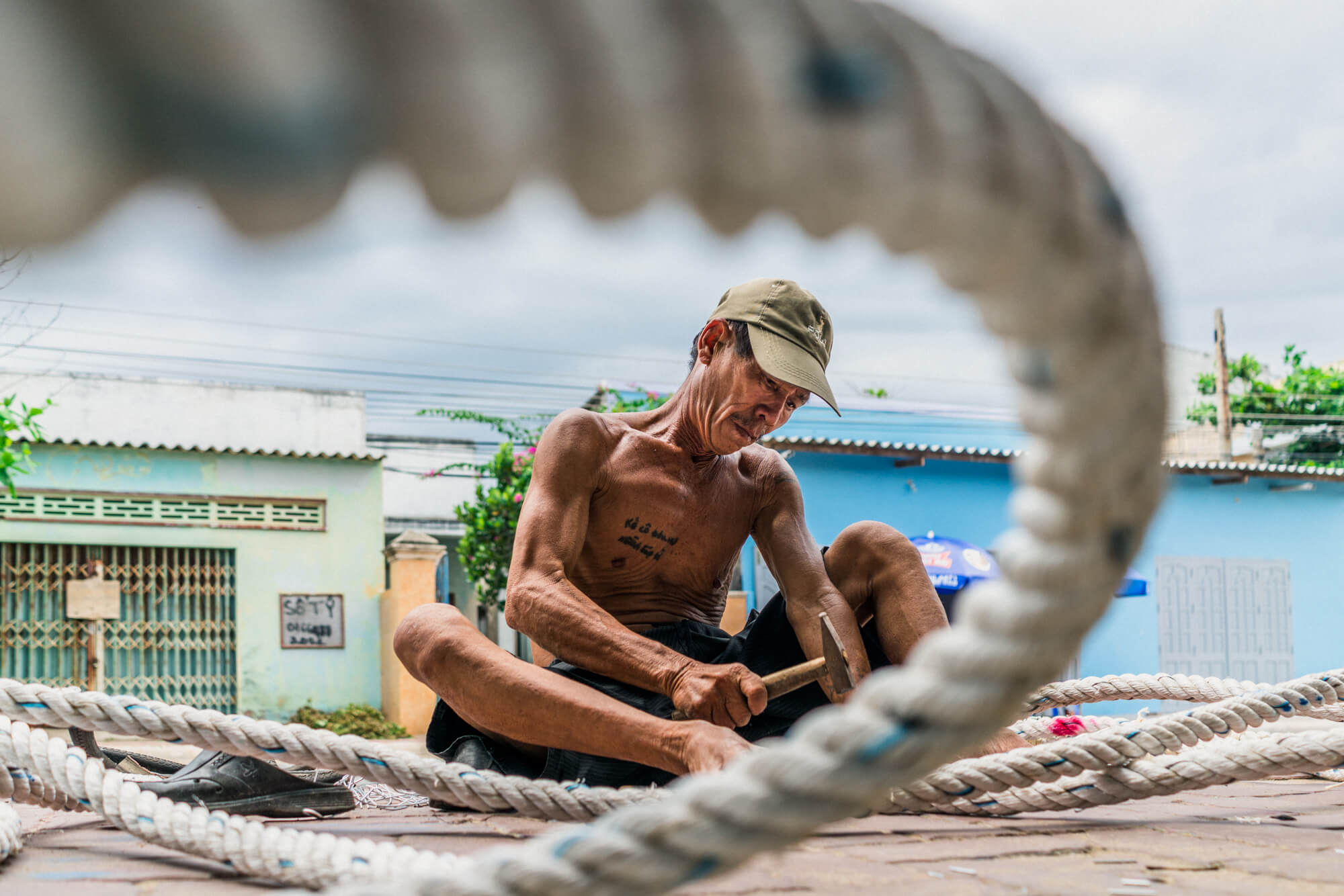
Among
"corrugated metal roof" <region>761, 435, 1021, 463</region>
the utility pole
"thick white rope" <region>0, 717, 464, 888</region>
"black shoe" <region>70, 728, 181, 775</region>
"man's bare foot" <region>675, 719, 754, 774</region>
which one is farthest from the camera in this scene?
the utility pole

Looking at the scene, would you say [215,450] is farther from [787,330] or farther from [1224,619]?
[1224,619]

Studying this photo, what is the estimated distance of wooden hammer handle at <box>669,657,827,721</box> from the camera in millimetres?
2207

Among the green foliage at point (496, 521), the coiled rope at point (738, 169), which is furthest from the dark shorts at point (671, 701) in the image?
the green foliage at point (496, 521)

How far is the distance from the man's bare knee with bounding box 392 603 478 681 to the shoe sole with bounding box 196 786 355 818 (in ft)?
0.97

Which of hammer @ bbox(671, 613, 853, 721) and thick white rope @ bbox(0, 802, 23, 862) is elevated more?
hammer @ bbox(671, 613, 853, 721)

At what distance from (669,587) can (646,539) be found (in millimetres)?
165

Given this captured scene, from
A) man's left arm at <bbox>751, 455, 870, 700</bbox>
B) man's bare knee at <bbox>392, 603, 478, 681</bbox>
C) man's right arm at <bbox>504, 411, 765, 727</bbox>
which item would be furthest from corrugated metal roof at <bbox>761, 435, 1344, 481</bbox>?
man's bare knee at <bbox>392, 603, 478, 681</bbox>

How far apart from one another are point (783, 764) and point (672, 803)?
72 mm

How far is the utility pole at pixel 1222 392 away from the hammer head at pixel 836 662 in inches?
658

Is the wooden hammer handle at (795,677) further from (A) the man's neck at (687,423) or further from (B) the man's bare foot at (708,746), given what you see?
(A) the man's neck at (687,423)

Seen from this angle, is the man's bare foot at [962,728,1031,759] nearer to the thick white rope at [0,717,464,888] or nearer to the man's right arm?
the man's right arm

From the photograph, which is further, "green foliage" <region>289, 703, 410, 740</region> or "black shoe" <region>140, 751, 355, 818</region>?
"green foliage" <region>289, 703, 410, 740</region>

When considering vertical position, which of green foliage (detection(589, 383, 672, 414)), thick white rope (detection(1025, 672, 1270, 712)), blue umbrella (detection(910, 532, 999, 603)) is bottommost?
blue umbrella (detection(910, 532, 999, 603))

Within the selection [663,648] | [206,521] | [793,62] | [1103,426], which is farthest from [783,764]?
[206,521]
